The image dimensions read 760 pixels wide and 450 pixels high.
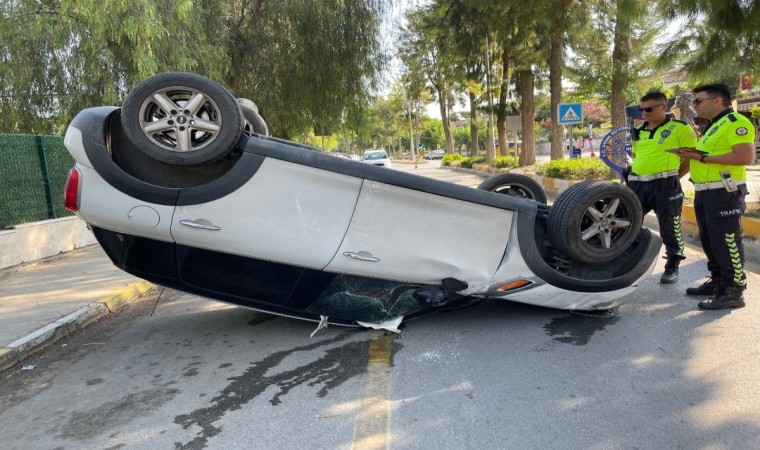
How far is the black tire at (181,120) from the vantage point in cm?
370

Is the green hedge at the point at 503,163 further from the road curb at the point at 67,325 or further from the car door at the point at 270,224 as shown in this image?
the car door at the point at 270,224

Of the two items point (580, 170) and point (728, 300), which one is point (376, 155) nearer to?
point (580, 170)

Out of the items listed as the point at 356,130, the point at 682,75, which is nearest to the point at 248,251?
the point at 682,75

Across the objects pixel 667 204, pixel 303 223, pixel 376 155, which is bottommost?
pixel 667 204

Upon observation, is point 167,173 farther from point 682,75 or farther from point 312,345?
point 682,75

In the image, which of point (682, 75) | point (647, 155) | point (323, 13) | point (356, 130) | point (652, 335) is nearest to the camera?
point (652, 335)

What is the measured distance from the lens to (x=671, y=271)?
572 cm

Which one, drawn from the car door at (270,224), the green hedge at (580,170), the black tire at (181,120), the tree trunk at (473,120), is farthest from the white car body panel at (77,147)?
the tree trunk at (473,120)

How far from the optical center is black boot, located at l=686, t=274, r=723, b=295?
504 cm

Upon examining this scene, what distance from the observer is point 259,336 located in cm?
472

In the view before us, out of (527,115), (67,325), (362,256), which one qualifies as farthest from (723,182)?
(527,115)

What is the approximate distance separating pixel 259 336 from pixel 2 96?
10445 mm

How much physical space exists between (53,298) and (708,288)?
6.62 meters

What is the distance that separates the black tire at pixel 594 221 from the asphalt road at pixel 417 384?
638mm
